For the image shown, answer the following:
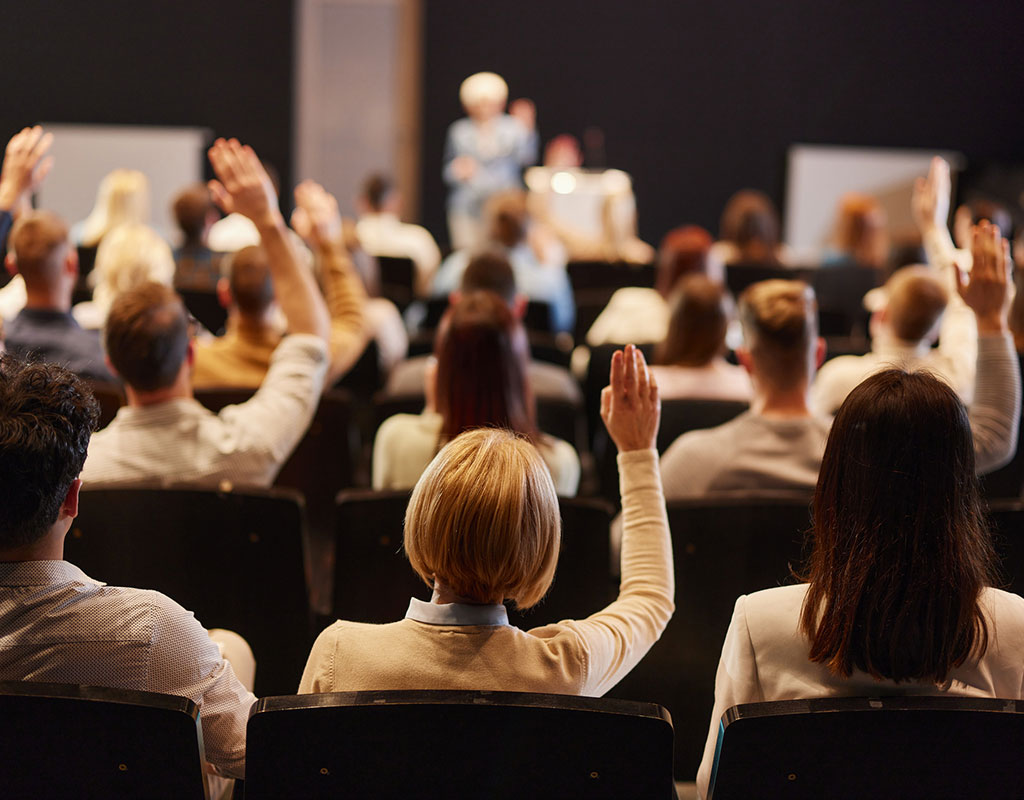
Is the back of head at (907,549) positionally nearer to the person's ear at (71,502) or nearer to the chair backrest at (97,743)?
the chair backrest at (97,743)

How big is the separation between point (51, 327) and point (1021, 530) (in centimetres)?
261

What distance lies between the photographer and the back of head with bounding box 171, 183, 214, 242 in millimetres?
5082

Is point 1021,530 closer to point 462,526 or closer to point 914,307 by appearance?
point 914,307

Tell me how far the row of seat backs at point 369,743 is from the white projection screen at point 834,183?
9.83 metres

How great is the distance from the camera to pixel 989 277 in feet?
7.64

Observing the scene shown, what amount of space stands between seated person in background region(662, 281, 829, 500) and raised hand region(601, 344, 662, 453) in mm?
797

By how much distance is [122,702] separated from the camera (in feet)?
4.10

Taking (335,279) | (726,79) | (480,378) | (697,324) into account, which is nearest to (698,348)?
(697,324)

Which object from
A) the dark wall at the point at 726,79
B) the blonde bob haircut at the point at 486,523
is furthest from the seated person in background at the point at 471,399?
the dark wall at the point at 726,79

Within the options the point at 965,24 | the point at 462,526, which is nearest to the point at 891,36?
the point at 965,24

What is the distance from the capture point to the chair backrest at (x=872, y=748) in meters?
1.28

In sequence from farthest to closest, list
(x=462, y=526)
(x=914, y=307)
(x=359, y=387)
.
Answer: (x=359, y=387) < (x=914, y=307) < (x=462, y=526)

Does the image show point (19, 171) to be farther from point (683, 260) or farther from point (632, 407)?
point (683, 260)

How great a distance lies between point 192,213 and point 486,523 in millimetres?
4180
